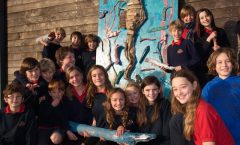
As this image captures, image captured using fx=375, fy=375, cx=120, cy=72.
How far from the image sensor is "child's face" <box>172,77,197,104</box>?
3.01 meters

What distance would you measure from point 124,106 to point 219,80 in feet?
3.70

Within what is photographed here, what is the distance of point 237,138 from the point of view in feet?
10.7

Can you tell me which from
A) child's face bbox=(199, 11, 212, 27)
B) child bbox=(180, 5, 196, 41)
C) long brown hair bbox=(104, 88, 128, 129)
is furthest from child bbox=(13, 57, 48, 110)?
child's face bbox=(199, 11, 212, 27)

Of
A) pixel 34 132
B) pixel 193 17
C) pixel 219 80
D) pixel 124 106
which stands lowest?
pixel 34 132

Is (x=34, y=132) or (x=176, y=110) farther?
(x=34, y=132)

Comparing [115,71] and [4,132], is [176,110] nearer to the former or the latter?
[4,132]

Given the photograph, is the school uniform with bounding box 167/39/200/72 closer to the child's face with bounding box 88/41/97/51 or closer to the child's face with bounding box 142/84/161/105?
the child's face with bounding box 142/84/161/105

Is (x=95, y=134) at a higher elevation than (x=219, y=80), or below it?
below

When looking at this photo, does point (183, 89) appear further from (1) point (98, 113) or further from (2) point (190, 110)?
(1) point (98, 113)

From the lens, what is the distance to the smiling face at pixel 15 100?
440cm

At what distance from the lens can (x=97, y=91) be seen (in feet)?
15.1

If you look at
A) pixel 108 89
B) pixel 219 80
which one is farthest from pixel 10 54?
pixel 219 80

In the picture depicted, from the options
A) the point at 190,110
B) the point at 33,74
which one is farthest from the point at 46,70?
the point at 190,110

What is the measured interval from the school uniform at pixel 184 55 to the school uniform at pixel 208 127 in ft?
6.33
